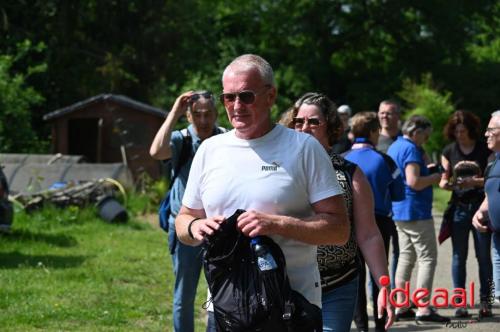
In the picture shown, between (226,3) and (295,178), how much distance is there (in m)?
43.8

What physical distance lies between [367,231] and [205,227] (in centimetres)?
152

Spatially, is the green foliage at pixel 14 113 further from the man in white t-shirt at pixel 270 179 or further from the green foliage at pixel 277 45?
the man in white t-shirt at pixel 270 179

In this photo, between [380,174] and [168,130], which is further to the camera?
[380,174]

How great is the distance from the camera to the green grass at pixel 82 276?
852 cm

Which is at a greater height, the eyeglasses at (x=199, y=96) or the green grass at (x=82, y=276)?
the eyeglasses at (x=199, y=96)

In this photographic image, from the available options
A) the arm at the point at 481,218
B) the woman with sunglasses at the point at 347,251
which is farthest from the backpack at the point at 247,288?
the arm at the point at 481,218

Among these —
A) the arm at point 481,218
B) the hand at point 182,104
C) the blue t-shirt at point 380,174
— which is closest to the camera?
the hand at point 182,104

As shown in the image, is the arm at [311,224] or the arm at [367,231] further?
the arm at [367,231]

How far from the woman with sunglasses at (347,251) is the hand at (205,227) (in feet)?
4.22

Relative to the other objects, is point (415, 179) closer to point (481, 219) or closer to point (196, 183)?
point (481, 219)

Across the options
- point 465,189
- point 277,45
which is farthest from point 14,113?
point 277,45

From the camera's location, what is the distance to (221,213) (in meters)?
4.00

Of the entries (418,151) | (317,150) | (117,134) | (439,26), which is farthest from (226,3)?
(317,150)

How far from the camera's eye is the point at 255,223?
3736 millimetres
